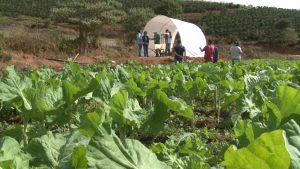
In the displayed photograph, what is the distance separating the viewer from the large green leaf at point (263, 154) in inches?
40.8

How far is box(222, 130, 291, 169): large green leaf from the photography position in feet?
3.40

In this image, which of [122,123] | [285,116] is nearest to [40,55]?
[122,123]

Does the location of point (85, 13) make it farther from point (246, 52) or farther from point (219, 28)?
point (219, 28)

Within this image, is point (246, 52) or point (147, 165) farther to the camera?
point (246, 52)

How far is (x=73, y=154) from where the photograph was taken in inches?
67.1

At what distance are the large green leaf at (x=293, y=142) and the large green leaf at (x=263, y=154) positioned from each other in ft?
0.09

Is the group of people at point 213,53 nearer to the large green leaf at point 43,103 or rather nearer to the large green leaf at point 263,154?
the large green leaf at point 43,103

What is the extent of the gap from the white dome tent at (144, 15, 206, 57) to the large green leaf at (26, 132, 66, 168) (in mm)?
27647

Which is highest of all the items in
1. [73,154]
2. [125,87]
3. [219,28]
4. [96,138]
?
[96,138]

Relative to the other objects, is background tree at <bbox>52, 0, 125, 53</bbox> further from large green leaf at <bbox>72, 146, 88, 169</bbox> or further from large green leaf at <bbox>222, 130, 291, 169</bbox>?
large green leaf at <bbox>222, 130, 291, 169</bbox>

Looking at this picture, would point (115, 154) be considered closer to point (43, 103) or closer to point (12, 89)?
point (43, 103)

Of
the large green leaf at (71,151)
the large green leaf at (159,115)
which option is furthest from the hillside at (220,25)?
the large green leaf at (71,151)

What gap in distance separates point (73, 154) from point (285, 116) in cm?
78

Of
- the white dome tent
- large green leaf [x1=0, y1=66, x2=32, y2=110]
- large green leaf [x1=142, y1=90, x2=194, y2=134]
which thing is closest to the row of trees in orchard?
the white dome tent
